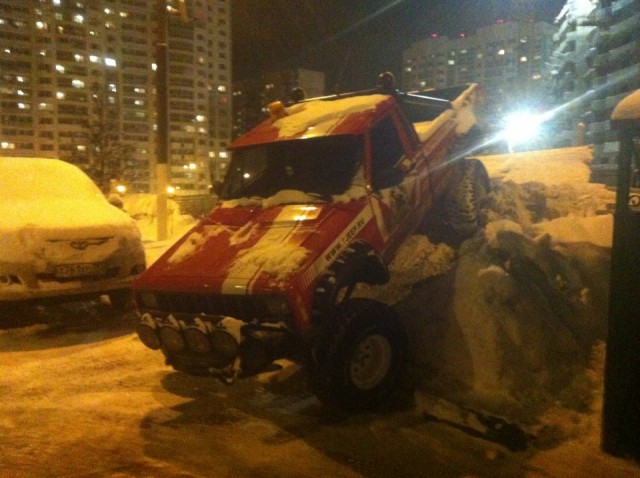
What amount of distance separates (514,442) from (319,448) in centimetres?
135

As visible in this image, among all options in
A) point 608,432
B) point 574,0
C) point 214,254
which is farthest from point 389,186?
point 574,0

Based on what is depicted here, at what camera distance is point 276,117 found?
6.79m

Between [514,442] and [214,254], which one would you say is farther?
[214,254]

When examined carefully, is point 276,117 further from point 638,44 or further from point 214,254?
point 638,44

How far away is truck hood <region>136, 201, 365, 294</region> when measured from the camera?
4.76m

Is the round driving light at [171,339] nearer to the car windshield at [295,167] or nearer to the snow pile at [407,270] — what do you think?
the car windshield at [295,167]

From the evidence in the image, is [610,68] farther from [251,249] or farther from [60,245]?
[60,245]

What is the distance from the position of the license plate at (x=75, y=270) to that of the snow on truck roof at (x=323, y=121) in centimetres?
250

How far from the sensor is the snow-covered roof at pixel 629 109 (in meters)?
3.79

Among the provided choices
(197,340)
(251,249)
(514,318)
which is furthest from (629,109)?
(197,340)

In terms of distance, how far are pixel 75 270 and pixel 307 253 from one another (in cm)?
384

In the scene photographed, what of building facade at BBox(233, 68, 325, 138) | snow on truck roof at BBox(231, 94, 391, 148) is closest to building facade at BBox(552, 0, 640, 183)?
snow on truck roof at BBox(231, 94, 391, 148)

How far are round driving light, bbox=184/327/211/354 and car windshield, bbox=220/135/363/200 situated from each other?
66.0 inches

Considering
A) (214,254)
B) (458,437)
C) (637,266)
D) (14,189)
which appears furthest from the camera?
(14,189)
